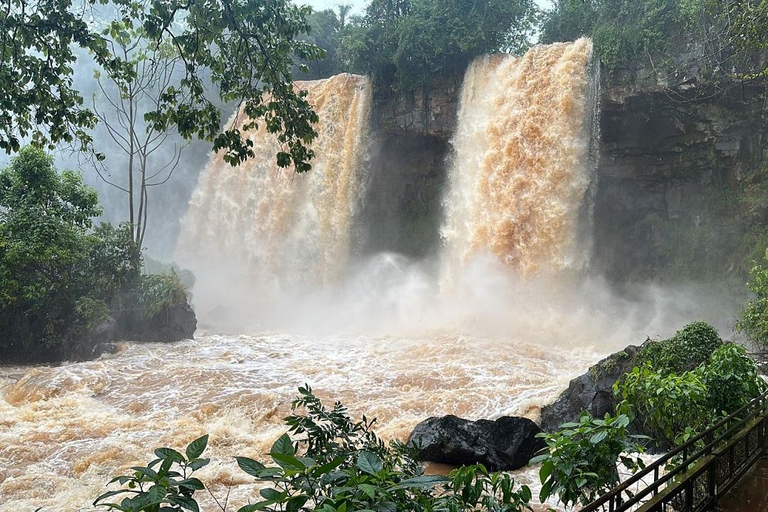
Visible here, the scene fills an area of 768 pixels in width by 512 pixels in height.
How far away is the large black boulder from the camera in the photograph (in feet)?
21.9

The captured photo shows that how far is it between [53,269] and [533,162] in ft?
39.9

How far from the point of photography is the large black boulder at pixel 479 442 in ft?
21.9

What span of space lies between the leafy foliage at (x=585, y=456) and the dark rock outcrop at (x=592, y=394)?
209 inches

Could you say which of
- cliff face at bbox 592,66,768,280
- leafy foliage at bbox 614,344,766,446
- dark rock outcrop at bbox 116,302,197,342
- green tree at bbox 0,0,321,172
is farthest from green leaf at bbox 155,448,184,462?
cliff face at bbox 592,66,768,280

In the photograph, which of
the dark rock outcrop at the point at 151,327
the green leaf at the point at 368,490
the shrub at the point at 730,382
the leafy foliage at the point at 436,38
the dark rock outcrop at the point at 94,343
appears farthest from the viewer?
the leafy foliage at the point at 436,38

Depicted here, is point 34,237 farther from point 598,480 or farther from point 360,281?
point 598,480

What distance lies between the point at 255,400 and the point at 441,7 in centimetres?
1396

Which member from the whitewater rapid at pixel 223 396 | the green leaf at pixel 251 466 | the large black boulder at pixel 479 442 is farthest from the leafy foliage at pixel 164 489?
the large black boulder at pixel 479 442

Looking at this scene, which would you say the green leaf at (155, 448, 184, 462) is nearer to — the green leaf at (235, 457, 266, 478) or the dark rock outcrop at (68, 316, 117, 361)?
the green leaf at (235, 457, 266, 478)

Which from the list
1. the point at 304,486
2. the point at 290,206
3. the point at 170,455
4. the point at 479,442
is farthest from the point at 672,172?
the point at 170,455

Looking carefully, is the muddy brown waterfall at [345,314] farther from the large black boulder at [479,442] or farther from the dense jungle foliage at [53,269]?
the dense jungle foliage at [53,269]

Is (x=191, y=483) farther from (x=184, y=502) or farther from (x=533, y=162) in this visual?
(x=533, y=162)

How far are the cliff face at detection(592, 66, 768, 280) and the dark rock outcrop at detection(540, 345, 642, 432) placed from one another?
8421 millimetres

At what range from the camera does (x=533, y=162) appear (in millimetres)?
15047
